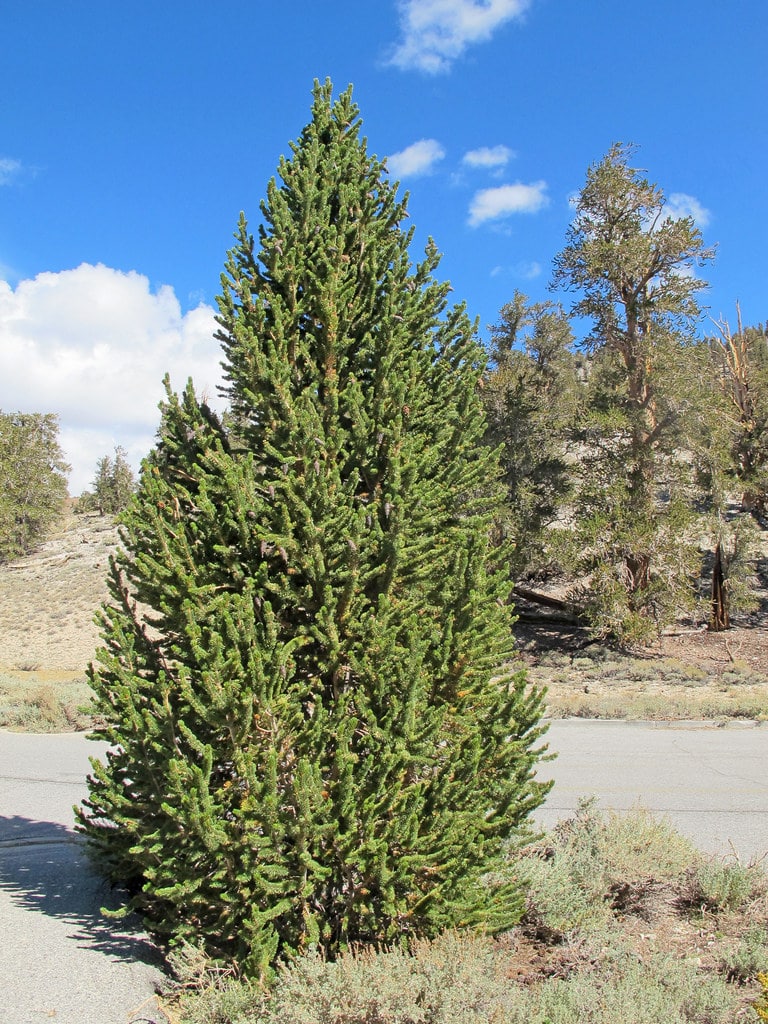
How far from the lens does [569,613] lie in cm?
2586

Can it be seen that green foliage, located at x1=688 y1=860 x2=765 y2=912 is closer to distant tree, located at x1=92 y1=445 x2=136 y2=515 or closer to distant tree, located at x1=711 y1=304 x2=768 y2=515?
distant tree, located at x1=711 y1=304 x2=768 y2=515

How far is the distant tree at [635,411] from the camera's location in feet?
69.4

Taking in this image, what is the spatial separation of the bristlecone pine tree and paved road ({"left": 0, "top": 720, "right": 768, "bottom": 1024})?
519mm

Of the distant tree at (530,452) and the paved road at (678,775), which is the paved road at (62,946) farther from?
the distant tree at (530,452)

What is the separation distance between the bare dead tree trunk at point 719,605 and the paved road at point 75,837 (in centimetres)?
1045

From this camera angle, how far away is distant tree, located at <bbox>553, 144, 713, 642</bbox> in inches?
832

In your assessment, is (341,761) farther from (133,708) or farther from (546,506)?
(546,506)

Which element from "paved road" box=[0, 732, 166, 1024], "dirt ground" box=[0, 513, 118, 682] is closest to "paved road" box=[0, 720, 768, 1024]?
"paved road" box=[0, 732, 166, 1024]

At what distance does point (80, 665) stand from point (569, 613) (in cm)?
1776

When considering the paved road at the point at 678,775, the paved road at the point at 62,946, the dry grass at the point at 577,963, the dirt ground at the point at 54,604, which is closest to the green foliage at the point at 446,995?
the dry grass at the point at 577,963

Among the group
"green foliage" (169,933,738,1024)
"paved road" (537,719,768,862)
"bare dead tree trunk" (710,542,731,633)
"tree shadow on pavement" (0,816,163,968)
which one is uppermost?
"bare dead tree trunk" (710,542,731,633)

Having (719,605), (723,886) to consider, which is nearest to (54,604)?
(719,605)

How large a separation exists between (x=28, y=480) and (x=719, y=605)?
134ft

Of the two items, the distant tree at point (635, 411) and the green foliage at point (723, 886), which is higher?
the distant tree at point (635, 411)
